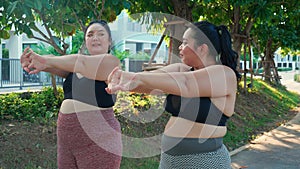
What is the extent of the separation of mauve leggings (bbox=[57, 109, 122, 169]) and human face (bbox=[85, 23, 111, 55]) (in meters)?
0.40

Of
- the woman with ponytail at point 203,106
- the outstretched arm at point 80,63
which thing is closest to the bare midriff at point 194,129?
the woman with ponytail at point 203,106

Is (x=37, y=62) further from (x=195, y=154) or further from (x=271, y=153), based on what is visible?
(x=271, y=153)

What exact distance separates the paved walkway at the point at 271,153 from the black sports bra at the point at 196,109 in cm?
361

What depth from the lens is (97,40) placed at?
250 centimetres

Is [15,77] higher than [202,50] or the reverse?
the reverse

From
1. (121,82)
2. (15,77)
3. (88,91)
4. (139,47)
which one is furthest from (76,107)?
(15,77)

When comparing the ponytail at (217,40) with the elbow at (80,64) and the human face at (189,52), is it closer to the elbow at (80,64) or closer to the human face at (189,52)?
the human face at (189,52)

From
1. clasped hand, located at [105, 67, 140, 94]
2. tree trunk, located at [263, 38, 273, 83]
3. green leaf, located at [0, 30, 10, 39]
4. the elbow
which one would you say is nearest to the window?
the elbow

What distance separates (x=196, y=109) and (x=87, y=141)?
869 mm

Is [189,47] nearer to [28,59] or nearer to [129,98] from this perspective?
[28,59]

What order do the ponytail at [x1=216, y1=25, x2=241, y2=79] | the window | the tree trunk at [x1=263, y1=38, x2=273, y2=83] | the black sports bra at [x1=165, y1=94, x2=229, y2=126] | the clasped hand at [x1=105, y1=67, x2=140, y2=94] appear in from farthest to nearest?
the tree trunk at [x1=263, y1=38, x2=273, y2=83]
the window
the ponytail at [x1=216, y1=25, x2=241, y2=79]
the black sports bra at [x1=165, y1=94, x2=229, y2=126]
the clasped hand at [x1=105, y1=67, x2=140, y2=94]

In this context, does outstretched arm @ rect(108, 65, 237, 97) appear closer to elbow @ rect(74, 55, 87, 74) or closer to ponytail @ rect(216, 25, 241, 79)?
ponytail @ rect(216, 25, 241, 79)

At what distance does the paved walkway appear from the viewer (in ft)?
18.2

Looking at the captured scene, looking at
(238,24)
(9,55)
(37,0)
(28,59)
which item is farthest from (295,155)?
(9,55)
